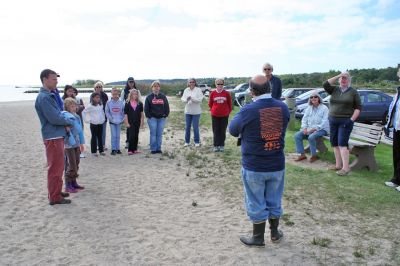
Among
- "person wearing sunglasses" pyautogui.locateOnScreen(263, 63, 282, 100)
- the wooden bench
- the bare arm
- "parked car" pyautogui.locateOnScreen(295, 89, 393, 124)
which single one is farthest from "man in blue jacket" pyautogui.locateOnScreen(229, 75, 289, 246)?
"parked car" pyautogui.locateOnScreen(295, 89, 393, 124)

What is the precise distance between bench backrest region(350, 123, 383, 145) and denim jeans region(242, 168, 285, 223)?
4524mm

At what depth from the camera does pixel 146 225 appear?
5148mm

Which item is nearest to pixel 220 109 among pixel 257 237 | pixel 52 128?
pixel 52 128

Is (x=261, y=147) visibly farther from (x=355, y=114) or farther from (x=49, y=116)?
(x=355, y=114)

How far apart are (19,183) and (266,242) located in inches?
196

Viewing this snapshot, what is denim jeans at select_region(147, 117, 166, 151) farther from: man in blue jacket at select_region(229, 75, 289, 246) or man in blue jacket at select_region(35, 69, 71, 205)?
man in blue jacket at select_region(229, 75, 289, 246)

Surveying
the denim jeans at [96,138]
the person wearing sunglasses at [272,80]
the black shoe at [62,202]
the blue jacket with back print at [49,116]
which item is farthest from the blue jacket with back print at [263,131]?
the denim jeans at [96,138]

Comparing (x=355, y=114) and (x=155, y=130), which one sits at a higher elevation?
(x=355, y=114)

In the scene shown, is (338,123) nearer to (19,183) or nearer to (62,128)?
(62,128)

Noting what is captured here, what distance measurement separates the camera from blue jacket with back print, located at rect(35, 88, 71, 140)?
5617 millimetres

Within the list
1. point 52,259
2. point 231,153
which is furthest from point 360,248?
point 231,153

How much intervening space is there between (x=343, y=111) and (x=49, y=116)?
17.1ft

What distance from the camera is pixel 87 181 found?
24.3 feet

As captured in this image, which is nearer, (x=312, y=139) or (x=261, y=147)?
(x=261, y=147)
